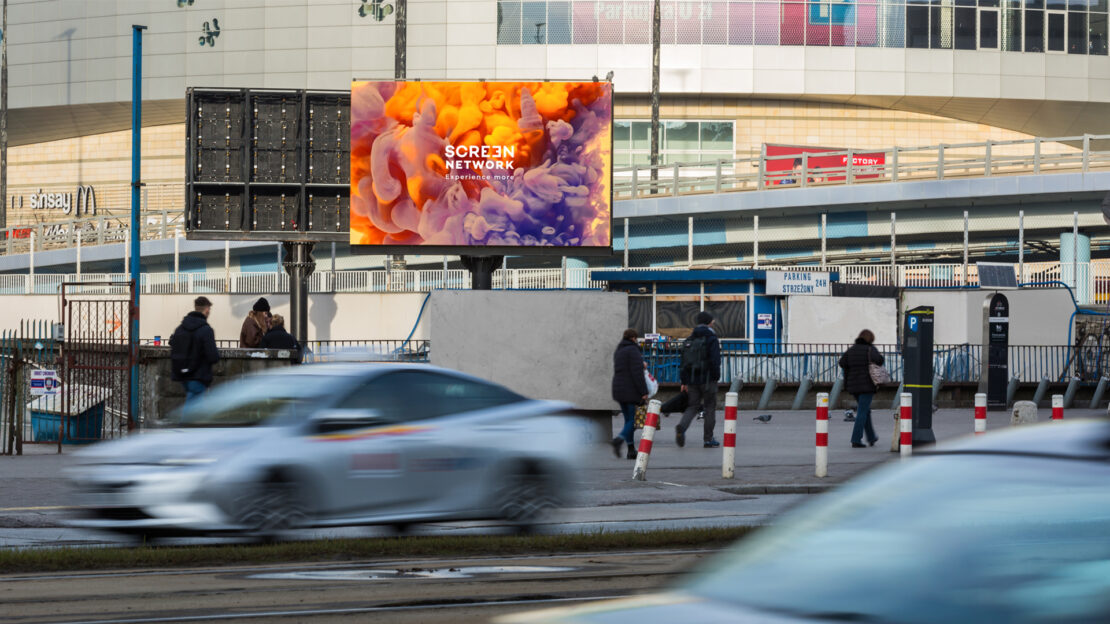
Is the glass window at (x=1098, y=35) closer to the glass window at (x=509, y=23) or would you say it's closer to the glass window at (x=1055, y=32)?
the glass window at (x=1055, y=32)

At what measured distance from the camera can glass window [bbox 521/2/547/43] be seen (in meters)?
63.0

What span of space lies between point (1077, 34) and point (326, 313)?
137 ft

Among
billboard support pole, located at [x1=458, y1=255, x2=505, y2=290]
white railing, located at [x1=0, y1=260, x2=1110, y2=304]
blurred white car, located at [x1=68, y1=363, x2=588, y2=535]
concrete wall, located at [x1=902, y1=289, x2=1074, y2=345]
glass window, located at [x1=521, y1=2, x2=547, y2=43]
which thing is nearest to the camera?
blurred white car, located at [x1=68, y1=363, x2=588, y2=535]

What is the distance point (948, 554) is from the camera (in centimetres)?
331

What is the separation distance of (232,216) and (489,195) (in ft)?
16.4

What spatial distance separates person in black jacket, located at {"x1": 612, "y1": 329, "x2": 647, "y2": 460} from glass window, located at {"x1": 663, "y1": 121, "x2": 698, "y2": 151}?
47.7 metres

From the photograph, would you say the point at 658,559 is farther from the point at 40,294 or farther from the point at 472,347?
the point at 40,294

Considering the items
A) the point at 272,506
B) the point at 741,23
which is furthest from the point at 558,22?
the point at 272,506

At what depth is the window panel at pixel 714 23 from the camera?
62688 millimetres

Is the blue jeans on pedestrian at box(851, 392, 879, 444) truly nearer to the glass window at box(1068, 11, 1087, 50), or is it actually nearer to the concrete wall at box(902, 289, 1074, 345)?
the concrete wall at box(902, 289, 1074, 345)

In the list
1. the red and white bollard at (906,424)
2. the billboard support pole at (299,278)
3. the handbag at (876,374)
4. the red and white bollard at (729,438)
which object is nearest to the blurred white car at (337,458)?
the red and white bollard at (729,438)

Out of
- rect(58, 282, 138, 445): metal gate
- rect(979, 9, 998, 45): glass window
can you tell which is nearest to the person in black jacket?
rect(58, 282, 138, 445): metal gate

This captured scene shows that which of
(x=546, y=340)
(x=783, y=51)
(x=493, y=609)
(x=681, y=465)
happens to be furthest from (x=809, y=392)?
(x=783, y=51)

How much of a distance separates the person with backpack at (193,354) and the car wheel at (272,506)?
7.46 metres
